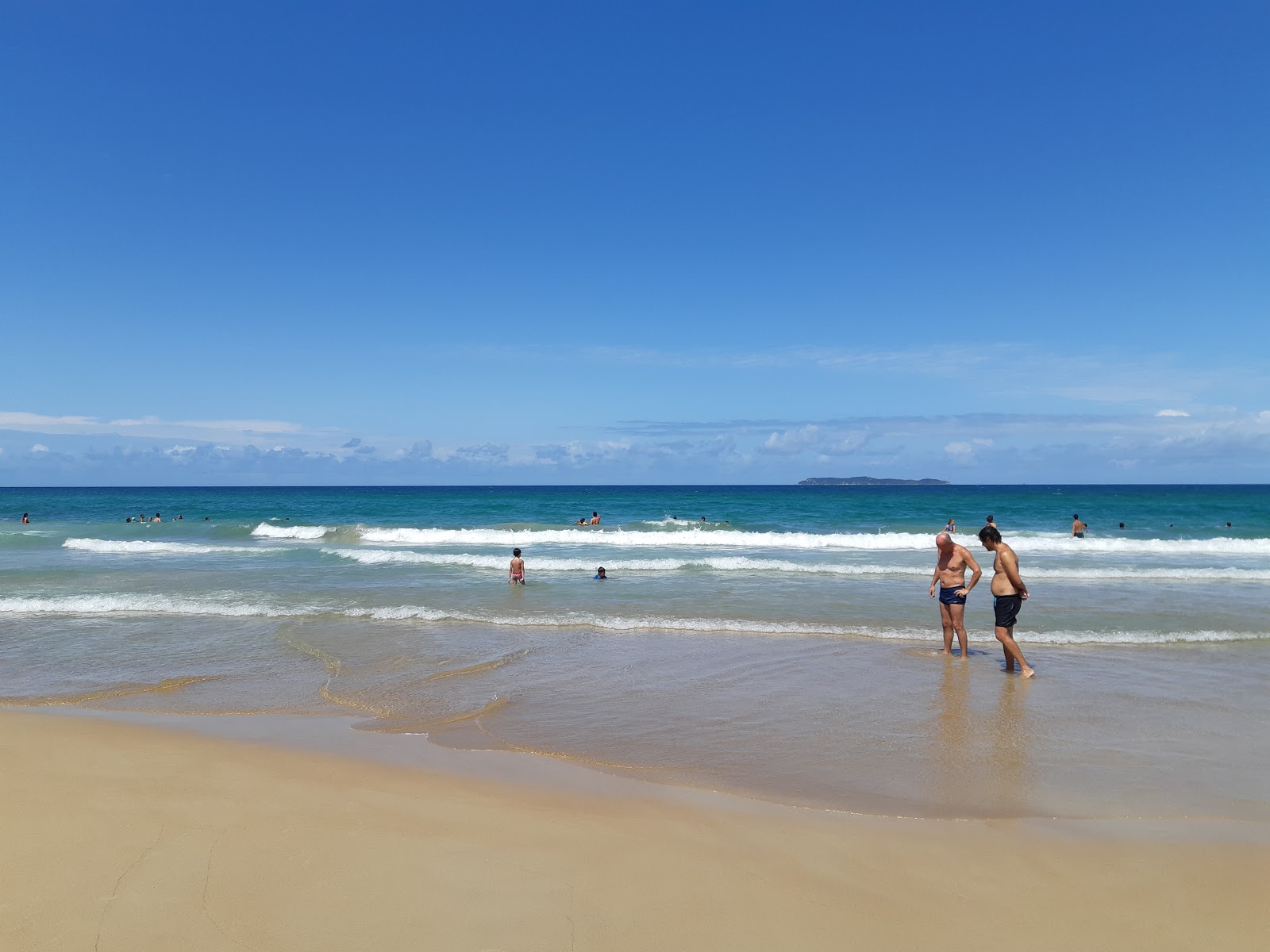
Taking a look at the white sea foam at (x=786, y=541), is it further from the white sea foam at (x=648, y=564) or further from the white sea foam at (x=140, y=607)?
the white sea foam at (x=140, y=607)

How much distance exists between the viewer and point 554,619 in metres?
13.4

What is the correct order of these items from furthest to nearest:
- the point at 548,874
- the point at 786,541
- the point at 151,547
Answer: the point at 786,541 < the point at 151,547 < the point at 548,874

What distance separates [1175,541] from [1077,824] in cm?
3181

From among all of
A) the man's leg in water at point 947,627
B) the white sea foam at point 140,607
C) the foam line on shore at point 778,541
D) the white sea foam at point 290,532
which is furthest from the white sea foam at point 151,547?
the man's leg in water at point 947,627

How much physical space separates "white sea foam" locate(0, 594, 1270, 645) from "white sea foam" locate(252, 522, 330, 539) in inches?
874

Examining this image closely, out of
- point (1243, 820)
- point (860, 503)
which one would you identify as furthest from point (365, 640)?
point (860, 503)

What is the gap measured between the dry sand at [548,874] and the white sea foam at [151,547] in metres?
23.8

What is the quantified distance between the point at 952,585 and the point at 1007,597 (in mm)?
1102

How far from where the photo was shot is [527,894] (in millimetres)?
4004

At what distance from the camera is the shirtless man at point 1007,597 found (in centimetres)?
939

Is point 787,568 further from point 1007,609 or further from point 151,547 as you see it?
point 151,547

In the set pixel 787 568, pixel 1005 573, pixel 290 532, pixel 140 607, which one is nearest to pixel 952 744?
pixel 1005 573

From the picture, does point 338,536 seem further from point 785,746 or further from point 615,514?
point 785,746

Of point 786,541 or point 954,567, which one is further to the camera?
point 786,541
